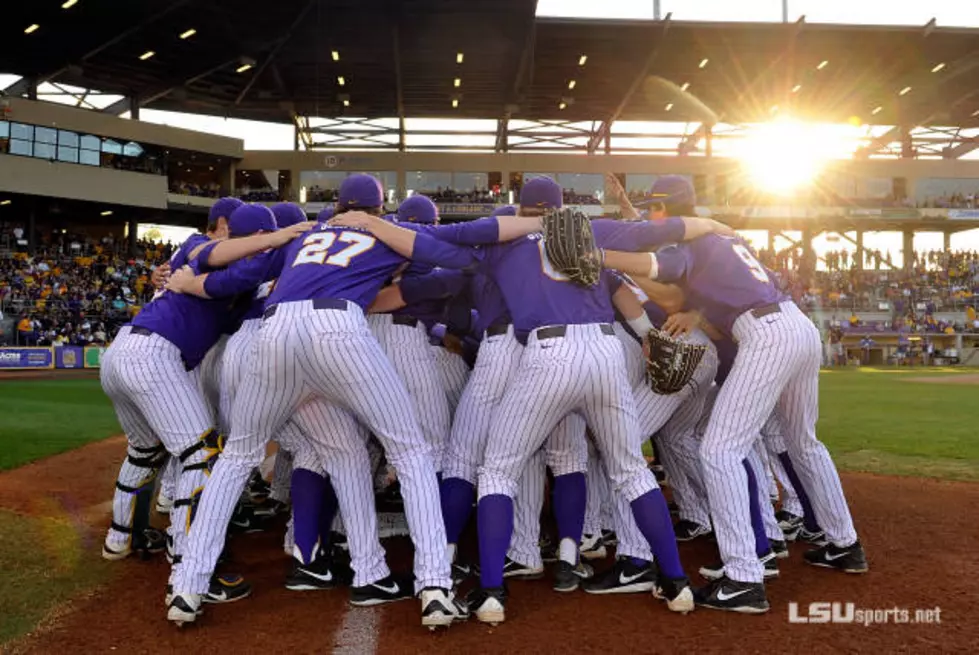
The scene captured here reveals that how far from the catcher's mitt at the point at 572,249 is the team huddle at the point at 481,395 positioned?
1 cm

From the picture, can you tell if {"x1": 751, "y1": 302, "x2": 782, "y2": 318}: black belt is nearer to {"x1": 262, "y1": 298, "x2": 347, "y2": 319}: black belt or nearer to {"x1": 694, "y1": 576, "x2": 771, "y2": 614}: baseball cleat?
{"x1": 694, "y1": 576, "x2": 771, "y2": 614}: baseball cleat

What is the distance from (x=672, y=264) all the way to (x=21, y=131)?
3161cm

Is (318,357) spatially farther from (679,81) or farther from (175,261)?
(679,81)

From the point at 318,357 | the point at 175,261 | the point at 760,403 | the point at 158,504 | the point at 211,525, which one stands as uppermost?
the point at 175,261

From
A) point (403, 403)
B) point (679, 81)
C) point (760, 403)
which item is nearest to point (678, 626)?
point (760, 403)

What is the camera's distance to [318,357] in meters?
3.02

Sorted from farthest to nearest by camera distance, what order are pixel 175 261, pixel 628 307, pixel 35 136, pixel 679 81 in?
pixel 679 81
pixel 35 136
pixel 175 261
pixel 628 307

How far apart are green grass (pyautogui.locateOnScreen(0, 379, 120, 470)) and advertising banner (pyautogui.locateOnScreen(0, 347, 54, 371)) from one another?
579 centimetres

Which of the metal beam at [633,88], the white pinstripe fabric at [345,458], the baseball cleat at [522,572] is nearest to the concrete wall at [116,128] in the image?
the metal beam at [633,88]

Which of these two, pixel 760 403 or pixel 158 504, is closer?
pixel 760 403

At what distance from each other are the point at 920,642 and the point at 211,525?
9.25 feet

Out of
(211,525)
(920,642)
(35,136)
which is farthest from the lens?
(35,136)

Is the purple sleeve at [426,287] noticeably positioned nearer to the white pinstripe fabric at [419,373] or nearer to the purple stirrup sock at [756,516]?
the white pinstripe fabric at [419,373]

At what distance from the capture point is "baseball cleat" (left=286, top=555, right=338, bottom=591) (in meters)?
3.41
